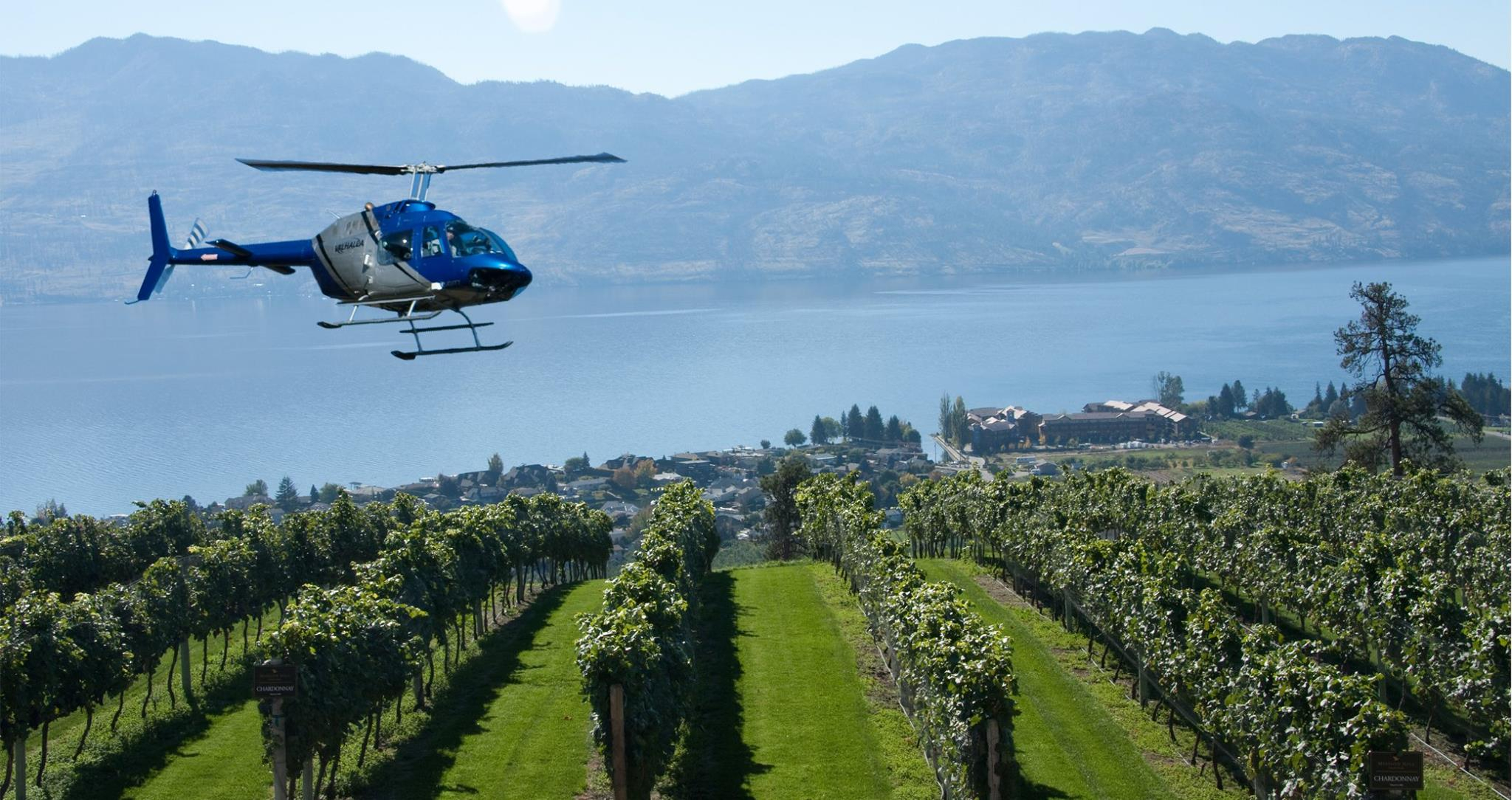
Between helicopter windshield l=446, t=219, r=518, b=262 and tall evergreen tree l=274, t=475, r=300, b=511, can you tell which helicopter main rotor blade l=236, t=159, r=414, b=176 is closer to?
helicopter windshield l=446, t=219, r=518, b=262

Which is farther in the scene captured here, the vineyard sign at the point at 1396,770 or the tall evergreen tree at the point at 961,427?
the tall evergreen tree at the point at 961,427

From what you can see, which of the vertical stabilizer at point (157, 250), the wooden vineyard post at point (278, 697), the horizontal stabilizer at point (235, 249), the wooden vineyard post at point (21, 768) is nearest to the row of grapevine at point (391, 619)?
the wooden vineyard post at point (278, 697)

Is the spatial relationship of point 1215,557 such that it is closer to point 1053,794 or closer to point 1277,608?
point 1277,608

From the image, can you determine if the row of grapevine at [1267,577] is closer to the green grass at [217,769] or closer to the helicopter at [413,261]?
the helicopter at [413,261]

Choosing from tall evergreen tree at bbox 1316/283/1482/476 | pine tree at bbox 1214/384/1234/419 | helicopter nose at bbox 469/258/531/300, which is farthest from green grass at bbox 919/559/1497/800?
pine tree at bbox 1214/384/1234/419

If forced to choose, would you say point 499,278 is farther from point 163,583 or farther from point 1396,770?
point 1396,770

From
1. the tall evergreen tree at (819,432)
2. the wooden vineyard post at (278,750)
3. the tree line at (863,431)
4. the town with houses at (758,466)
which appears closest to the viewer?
the wooden vineyard post at (278,750)

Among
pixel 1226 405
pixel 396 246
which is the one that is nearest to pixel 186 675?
pixel 396 246

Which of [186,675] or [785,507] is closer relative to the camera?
[186,675]
